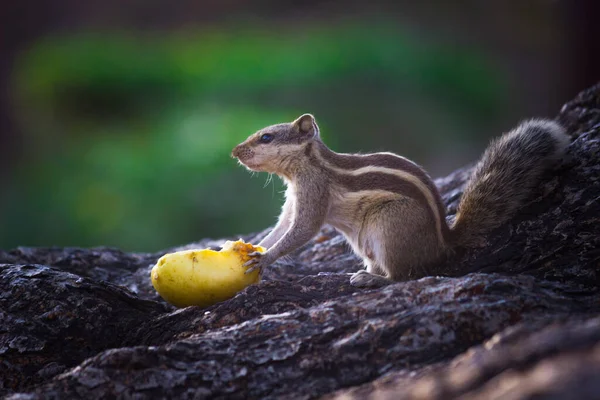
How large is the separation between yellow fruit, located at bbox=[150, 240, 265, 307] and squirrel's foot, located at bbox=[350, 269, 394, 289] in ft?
1.56

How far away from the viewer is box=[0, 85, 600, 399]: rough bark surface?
167 cm

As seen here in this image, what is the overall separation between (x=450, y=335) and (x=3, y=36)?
1160cm

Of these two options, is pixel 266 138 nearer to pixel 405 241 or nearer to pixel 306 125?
pixel 306 125

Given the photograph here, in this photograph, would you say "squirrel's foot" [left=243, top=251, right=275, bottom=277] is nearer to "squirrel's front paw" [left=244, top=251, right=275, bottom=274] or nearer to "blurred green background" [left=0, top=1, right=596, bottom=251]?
"squirrel's front paw" [left=244, top=251, right=275, bottom=274]

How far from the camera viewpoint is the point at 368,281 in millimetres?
3020

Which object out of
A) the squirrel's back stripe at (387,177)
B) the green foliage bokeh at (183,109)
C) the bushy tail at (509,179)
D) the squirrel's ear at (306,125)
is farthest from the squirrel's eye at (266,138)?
the green foliage bokeh at (183,109)

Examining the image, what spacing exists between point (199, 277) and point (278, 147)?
3.96 feet

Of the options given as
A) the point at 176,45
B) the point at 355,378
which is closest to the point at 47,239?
the point at 176,45

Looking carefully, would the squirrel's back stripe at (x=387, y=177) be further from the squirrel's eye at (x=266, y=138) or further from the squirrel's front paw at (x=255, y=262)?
the squirrel's front paw at (x=255, y=262)

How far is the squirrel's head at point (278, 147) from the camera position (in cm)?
376

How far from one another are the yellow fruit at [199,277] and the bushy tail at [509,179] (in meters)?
1.07

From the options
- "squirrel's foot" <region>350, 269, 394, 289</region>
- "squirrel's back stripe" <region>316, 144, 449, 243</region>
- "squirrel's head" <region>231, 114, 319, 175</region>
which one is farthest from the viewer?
"squirrel's head" <region>231, 114, 319, 175</region>

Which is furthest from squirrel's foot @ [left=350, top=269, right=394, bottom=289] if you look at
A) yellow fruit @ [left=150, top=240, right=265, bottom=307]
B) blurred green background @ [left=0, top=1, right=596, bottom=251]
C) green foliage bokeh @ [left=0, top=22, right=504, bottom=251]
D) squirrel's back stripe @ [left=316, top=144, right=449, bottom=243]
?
green foliage bokeh @ [left=0, top=22, right=504, bottom=251]

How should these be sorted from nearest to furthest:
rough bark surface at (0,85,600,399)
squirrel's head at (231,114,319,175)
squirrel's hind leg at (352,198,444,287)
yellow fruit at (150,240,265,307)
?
rough bark surface at (0,85,600,399)
yellow fruit at (150,240,265,307)
squirrel's hind leg at (352,198,444,287)
squirrel's head at (231,114,319,175)
